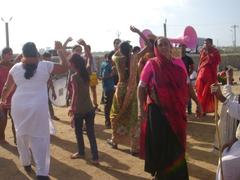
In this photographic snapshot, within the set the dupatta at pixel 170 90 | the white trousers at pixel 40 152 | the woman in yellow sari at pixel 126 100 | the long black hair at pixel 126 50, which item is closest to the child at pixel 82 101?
the woman in yellow sari at pixel 126 100

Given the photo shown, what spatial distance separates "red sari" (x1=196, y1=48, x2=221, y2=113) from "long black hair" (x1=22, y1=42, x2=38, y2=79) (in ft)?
19.5

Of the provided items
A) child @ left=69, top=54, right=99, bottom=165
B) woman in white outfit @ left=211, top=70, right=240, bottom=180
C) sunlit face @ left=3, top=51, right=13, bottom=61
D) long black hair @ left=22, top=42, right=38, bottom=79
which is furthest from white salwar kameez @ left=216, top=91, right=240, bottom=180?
sunlit face @ left=3, top=51, right=13, bottom=61

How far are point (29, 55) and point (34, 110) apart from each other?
0.69m

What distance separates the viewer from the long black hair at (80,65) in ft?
21.1

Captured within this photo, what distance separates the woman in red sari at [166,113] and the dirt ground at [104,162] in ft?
2.92

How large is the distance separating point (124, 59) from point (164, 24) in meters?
27.3

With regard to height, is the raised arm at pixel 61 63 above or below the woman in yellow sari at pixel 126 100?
above

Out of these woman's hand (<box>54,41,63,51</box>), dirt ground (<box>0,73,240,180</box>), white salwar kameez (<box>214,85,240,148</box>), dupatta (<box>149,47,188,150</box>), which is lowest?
dirt ground (<box>0,73,240,180</box>)

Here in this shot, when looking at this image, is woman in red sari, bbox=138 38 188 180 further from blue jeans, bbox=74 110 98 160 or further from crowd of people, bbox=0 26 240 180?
blue jeans, bbox=74 110 98 160

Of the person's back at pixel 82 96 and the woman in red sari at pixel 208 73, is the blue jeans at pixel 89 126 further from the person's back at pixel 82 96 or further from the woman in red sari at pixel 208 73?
the woman in red sari at pixel 208 73

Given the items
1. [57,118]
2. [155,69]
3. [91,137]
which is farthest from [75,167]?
[57,118]

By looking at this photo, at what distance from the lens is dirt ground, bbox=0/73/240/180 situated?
248 inches

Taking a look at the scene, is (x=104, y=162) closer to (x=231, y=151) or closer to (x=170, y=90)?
(x=170, y=90)

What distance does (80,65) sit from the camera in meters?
6.48
